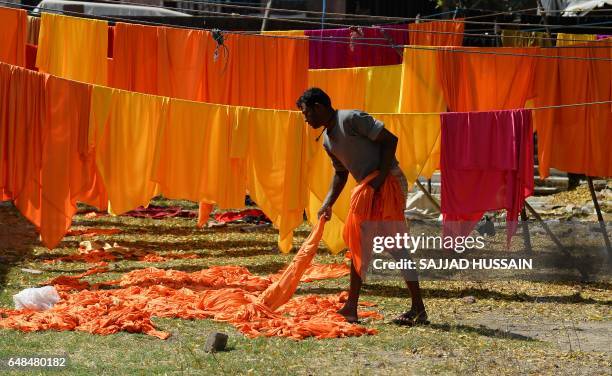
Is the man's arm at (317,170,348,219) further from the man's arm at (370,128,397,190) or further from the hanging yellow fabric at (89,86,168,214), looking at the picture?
the hanging yellow fabric at (89,86,168,214)

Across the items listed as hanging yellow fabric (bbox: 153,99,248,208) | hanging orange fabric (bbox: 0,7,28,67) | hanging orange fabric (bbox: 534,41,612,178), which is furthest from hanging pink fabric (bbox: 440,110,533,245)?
hanging orange fabric (bbox: 0,7,28,67)

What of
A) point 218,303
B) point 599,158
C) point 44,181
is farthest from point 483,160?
point 44,181

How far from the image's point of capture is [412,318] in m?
7.61

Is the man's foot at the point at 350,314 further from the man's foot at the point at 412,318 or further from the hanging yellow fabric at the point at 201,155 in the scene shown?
the hanging yellow fabric at the point at 201,155

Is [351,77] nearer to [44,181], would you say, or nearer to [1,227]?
[44,181]

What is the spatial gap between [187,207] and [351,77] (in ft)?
14.3

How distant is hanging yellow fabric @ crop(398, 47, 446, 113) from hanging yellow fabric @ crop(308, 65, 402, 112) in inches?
15.2

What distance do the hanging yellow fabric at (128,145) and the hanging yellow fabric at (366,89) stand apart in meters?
2.47

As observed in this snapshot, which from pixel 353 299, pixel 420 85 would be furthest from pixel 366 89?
pixel 353 299

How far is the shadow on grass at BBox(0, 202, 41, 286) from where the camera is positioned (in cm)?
1058

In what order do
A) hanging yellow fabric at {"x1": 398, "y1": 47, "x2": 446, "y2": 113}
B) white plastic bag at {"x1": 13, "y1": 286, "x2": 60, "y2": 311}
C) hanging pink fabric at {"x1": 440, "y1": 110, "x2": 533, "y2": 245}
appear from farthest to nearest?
hanging yellow fabric at {"x1": 398, "y1": 47, "x2": 446, "y2": 113} < hanging pink fabric at {"x1": 440, "y1": 110, "x2": 533, "y2": 245} < white plastic bag at {"x1": 13, "y1": 286, "x2": 60, "y2": 311}

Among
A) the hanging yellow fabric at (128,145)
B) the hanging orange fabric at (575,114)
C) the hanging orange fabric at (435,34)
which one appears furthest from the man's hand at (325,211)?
the hanging orange fabric at (435,34)

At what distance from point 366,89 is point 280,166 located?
2235 mm
